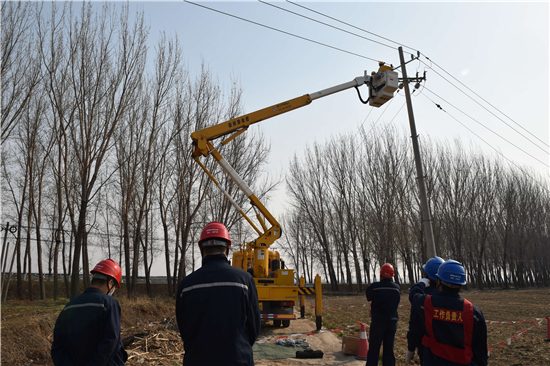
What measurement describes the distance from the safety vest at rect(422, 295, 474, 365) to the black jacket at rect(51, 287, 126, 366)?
2837 millimetres

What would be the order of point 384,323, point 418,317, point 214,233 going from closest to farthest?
point 214,233, point 418,317, point 384,323

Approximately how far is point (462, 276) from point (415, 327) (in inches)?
49.6

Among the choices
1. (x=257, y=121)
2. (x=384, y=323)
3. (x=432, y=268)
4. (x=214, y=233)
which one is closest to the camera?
(x=214, y=233)

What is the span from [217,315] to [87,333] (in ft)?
4.00

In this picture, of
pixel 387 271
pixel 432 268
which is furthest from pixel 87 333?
pixel 387 271

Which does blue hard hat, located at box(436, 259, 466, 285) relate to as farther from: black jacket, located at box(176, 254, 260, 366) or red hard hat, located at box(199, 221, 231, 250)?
red hard hat, located at box(199, 221, 231, 250)

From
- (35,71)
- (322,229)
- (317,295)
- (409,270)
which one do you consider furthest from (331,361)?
(409,270)

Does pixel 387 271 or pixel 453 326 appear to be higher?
pixel 387 271

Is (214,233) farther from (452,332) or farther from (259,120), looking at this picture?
(259,120)

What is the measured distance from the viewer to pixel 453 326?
3.50 meters

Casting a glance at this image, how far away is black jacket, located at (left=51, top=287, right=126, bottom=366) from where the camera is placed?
313 cm

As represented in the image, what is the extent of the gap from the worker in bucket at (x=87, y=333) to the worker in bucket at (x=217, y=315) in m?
0.70

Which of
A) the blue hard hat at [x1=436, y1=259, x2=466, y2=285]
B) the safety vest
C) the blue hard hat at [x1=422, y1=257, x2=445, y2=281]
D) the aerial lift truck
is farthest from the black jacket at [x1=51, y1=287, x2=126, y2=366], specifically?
the aerial lift truck

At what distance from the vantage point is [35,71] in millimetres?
15875
